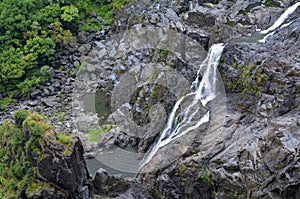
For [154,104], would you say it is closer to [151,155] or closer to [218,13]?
[151,155]

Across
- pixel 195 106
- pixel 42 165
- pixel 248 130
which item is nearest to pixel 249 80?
pixel 248 130

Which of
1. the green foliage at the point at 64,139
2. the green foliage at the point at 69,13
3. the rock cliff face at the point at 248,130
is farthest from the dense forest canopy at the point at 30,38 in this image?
the green foliage at the point at 64,139

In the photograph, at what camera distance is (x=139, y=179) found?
2194 centimetres

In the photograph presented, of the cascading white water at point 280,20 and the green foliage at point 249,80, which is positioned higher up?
the cascading white water at point 280,20

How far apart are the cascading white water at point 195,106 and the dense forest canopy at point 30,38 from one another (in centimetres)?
1398

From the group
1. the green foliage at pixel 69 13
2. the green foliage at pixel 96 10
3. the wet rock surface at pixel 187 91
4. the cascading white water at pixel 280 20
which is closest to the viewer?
the wet rock surface at pixel 187 91

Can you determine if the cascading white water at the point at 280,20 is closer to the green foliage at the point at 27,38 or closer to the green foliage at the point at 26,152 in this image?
the green foliage at the point at 26,152

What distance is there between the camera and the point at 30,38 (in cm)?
3591

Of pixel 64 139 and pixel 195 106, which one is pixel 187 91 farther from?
pixel 64 139

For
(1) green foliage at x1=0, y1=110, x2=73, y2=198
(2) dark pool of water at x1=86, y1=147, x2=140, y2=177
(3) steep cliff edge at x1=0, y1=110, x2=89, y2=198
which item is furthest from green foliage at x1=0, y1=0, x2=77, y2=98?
(3) steep cliff edge at x1=0, y1=110, x2=89, y2=198

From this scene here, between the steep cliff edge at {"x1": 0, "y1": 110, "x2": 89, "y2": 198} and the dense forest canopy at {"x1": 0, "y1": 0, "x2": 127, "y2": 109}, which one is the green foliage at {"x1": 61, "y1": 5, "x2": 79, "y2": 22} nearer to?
the dense forest canopy at {"x1": 0, "y1": 0, "x2": 127, "y2": 109}

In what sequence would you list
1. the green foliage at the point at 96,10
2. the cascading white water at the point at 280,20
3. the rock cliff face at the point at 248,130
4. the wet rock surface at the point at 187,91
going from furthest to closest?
the green foliage at the point at 96,10, the cascading white water at the point at 280,20, the wet rock surface at the point at 187,91, the rock cliff face at the point at 248,130

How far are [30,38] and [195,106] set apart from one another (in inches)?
734

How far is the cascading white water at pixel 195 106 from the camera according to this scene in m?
23.4
